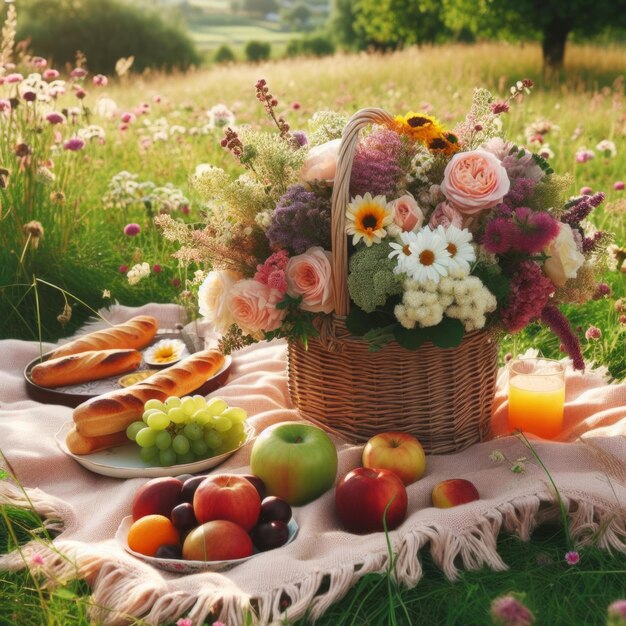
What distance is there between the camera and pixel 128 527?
2.73 metres

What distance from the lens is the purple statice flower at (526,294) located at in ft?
9.41

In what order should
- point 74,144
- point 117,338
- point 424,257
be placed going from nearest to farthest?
point 424,257 < point 117,338 < point 74,144

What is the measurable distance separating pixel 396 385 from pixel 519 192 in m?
0.77

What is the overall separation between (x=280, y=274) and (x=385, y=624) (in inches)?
44.2

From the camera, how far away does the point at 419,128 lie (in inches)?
122

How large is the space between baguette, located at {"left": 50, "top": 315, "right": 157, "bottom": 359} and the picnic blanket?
1.16ft

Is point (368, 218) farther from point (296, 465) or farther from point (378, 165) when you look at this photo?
point (296, 465)

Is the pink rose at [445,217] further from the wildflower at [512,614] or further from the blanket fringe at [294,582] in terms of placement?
the wildflower at [512,614]

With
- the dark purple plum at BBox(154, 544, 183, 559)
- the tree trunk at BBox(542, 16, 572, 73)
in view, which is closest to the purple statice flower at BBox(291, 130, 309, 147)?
the dark purple plum at BBox(154, 544, 183, 559)

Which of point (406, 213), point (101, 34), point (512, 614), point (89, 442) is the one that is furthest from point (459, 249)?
point (101, 34)

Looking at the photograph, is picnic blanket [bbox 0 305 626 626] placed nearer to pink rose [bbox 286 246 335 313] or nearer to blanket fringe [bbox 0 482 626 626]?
blanket fringe [bbox 0 482 626 626]

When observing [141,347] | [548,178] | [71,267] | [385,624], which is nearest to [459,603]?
[385,624]

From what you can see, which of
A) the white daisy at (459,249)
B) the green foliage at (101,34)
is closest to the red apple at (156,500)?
the white daisy at (459,249)

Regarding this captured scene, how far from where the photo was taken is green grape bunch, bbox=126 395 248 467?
3.06m
